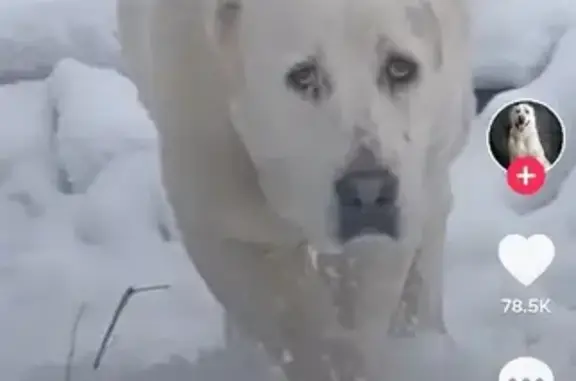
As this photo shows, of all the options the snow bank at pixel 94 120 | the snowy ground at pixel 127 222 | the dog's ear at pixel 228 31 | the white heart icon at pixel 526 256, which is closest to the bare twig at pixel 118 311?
the snowy ground at pixel 127 222

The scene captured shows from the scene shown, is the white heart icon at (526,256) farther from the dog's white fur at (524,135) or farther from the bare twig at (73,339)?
the bare twig at (73,339)

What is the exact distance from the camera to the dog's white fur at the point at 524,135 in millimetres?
1151

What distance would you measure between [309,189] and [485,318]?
0.27 meters

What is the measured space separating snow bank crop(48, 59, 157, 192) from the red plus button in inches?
17.1

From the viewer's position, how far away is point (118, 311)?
116 centimetres

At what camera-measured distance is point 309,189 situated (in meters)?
1.12

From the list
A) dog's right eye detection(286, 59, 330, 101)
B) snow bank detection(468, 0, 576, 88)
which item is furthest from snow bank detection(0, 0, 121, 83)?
snow bank detection(468, 0, 576, 88)

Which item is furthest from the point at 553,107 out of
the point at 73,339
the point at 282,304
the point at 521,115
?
the point at 73,339

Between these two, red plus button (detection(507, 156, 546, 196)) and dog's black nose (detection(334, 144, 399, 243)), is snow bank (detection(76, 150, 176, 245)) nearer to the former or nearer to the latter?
dog's black nose (detection(334, 144, 399, 243))

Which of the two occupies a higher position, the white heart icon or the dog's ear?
the dog's ear

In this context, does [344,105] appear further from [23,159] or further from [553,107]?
[23,159]

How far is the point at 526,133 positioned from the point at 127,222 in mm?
495

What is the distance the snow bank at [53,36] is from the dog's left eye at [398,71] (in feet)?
1.08

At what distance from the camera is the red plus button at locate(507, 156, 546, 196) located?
3.77 feet
